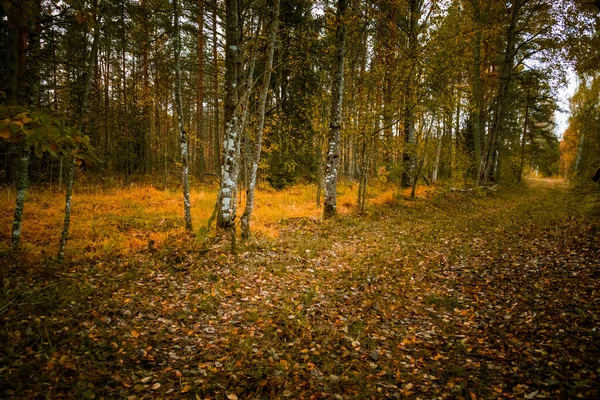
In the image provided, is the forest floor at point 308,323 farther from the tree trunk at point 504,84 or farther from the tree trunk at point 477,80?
the tree trunk at point 477,80

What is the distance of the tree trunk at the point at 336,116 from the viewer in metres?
11.4

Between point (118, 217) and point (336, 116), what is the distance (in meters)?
8.80

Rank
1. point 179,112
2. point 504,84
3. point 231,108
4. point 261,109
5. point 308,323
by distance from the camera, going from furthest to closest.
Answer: point 504,84 → point 231,108 → point 179,112 → point 261,109 → point 308,323

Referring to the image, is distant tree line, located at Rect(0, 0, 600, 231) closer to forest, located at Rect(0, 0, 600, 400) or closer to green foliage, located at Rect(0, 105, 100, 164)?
forest, located at Rect(0, 0, 600, 400)

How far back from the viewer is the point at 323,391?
356 cm

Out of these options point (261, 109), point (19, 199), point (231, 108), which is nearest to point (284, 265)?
point (261, 109)

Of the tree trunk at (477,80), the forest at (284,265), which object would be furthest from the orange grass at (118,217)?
the tree trunk at (477,80)

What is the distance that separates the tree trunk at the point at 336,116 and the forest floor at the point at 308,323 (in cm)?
387

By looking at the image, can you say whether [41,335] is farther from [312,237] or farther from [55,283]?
[312,237]

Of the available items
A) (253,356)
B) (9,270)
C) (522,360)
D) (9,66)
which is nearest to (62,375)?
(253,356)

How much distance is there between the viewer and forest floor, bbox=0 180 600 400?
3.54 m

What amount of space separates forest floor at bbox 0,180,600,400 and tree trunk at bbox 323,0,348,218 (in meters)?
3.87

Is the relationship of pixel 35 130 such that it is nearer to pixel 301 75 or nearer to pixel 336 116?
pixel 336 116

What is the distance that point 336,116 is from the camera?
11688 millimetres
